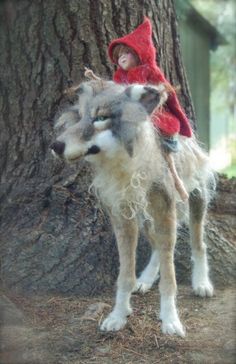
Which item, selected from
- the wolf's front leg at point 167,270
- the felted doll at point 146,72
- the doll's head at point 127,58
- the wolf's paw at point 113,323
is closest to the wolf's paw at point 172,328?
the wolf's front leg at point 167,270

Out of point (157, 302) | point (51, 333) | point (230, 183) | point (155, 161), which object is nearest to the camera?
point (155, 161)

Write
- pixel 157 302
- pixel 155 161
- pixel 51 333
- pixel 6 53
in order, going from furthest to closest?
pixel 6 53, pixel 157 302, pixel 51 333, pixel 155 161

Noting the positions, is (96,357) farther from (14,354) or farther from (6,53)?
(6,53)

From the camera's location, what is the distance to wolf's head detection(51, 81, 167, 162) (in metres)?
2.64

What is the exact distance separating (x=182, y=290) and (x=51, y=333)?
96cm

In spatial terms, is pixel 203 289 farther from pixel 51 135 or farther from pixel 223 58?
pixel 223 58

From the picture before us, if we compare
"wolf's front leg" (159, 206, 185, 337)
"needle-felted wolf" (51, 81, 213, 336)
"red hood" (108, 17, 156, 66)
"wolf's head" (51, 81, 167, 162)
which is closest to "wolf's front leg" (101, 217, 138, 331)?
"needle-felted wolf" (51, 81, 213, 336)

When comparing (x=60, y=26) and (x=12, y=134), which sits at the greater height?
(x=60, y=26)

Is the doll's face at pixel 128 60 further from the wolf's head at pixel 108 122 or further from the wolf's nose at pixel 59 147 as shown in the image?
the wolf's nose at pixel 59 147

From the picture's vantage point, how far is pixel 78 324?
339 cm

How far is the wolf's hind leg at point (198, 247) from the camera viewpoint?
3.75 m

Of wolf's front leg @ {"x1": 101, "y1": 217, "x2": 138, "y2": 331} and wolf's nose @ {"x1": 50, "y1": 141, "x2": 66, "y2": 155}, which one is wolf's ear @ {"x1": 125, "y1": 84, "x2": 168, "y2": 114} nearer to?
wolf's nose @ {"x1": 50, "y1": 141, "x2": 66, "y2": 155}

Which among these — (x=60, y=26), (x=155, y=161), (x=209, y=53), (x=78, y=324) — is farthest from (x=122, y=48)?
(x=209, y=53)

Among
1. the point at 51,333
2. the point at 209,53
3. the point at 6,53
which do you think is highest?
the point at 6,53
